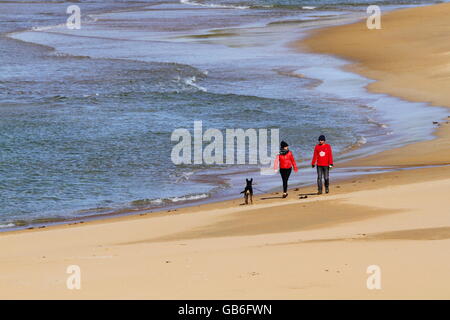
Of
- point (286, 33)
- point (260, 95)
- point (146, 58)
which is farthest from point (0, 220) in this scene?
point (286, 33)

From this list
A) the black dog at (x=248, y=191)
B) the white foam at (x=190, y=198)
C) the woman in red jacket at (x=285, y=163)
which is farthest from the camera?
the white foam at (x=190, y=198)

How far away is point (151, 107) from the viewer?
112ft

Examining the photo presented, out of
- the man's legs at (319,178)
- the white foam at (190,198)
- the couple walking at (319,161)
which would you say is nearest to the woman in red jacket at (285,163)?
the couple walking at (319,161)

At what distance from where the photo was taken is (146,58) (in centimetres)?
4719

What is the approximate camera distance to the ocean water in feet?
72.8

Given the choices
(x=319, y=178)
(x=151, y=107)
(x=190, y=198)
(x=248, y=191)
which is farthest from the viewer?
(x=151, y=107)

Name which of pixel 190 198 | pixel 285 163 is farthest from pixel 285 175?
pixel 190 198

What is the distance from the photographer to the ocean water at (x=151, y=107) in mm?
22203

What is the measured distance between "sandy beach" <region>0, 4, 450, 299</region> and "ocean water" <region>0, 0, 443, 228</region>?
8.67 ft

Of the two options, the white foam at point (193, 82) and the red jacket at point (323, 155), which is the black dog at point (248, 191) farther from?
the white foam at point (193, 82)

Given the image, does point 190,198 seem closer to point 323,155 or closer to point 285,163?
point 285,163

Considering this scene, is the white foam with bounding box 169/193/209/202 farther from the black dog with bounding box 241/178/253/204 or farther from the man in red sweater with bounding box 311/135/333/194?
the man in red sweater with bounding box 311/135/333/194

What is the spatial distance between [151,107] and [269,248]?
21144 mm

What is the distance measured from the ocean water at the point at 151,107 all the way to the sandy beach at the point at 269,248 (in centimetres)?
264
